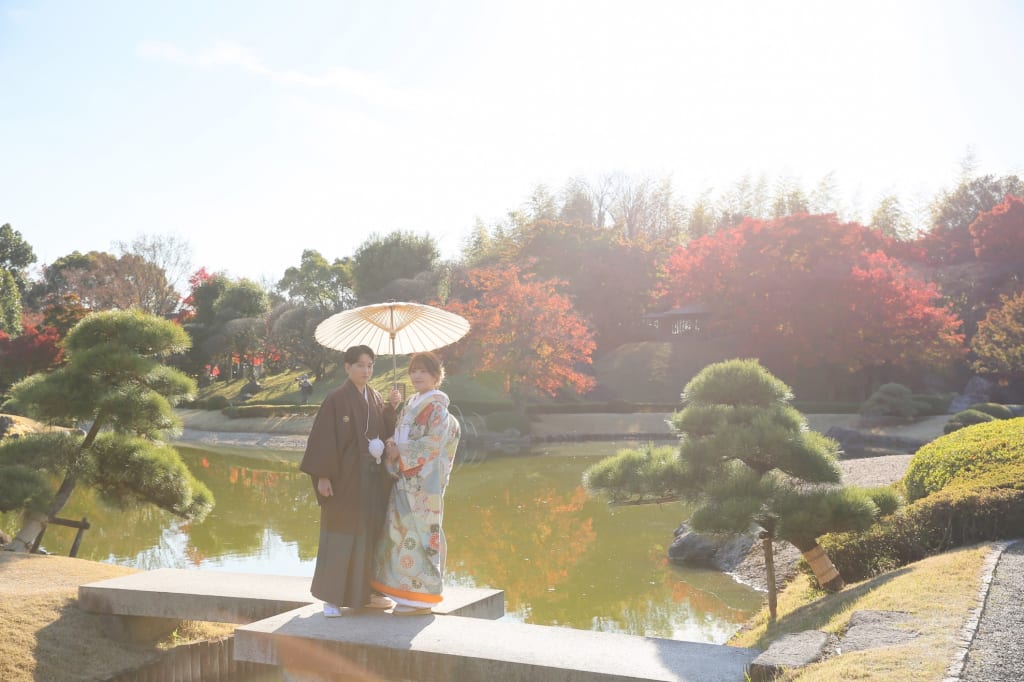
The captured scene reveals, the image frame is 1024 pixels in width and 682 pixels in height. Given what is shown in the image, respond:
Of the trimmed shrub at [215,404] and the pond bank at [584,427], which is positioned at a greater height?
the trimmed shrub at [215,404]

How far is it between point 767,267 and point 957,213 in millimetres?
12941

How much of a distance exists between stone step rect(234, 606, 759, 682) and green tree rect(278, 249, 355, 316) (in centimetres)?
2835

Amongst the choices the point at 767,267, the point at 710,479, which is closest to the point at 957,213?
the point at 767,267

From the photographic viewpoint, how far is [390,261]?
111 ft

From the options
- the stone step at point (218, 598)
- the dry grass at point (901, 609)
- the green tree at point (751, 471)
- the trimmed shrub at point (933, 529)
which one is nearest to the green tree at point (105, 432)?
the stone step at point (218, 598)

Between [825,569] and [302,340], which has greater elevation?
[302,340]

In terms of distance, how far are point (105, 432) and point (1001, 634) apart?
6.55 metres

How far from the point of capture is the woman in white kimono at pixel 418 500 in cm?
407

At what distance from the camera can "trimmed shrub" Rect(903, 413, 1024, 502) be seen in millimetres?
5895

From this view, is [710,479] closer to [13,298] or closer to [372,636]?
[372,636]

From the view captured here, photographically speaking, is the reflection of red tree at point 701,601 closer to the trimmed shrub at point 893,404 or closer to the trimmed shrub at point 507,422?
the trimmed shrub at point 507,422

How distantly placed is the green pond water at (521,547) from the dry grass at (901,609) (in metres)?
1.19

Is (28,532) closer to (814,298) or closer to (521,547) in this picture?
(521,547)

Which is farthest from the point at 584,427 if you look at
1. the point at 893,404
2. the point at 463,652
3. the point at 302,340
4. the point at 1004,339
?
the point at 463,652
